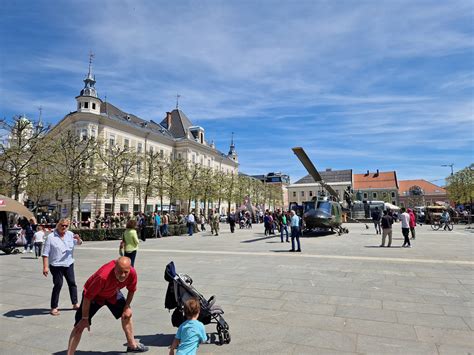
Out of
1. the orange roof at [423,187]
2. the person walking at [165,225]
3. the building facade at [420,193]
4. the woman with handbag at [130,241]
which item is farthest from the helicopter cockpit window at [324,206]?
the orange roof at [423,187]

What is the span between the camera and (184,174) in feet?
139

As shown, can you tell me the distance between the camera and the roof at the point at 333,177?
4117 inches

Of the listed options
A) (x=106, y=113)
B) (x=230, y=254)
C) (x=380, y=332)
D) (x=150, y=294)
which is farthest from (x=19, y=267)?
(x=106, y=113)

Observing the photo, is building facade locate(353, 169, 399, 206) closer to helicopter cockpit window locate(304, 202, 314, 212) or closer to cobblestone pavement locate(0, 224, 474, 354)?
helicopter cockpit window locate(304, 202, 314, 212)

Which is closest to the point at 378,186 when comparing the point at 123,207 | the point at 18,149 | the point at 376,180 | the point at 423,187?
the point at 376,180

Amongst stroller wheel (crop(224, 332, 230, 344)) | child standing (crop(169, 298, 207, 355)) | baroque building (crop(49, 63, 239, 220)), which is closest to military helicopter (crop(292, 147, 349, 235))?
stroller wheel (crop(224, 332, 230, 344))

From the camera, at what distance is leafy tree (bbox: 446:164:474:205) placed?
162 ft

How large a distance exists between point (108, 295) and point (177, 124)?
67553 mm

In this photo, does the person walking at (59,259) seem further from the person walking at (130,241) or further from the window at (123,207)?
the window at (123,207)

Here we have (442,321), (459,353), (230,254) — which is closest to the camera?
(459,353)

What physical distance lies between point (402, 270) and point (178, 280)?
7.35 metres

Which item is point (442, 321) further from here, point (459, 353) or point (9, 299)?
point (9, 299)

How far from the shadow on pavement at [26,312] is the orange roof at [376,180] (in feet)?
360

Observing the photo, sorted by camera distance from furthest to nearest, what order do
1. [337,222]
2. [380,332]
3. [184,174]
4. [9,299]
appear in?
[184,174]
[337,222]
[9,299]
[380,332]
